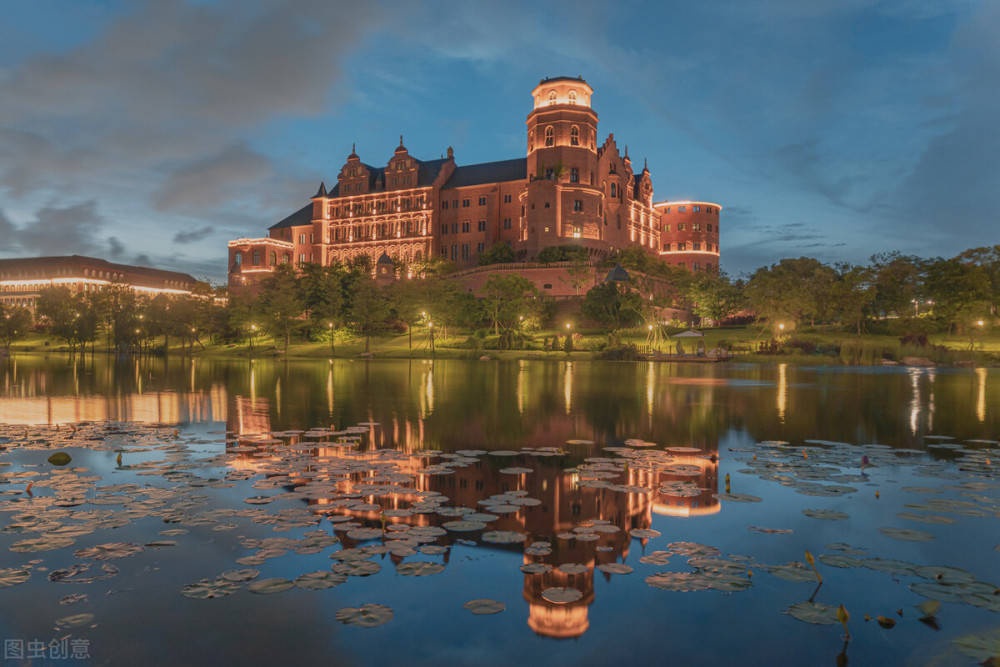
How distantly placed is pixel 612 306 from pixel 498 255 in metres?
25.3

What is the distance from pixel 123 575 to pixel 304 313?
318 feet

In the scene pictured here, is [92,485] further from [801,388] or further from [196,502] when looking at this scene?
[801,388]

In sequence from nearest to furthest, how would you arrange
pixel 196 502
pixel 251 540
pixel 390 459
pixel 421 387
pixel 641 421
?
pixel 251 540 → pixel 196 502 → pixel 390 459 → pixel 641 421 → pixel 421 387

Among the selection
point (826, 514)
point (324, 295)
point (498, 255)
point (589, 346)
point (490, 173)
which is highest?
point (490, 173)

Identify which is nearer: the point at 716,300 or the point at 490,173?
the point at 716,300

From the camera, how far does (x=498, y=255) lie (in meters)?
94.2

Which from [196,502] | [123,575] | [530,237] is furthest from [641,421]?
[530,237]

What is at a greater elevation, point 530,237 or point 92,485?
point 530,237

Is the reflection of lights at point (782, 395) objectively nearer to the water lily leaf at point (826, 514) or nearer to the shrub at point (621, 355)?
the water lily leaf at point (826, 514)

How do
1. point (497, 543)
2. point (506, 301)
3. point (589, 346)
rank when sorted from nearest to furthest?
1. point (497, 543)
2. point (589, 346)
3. point (506, 301)

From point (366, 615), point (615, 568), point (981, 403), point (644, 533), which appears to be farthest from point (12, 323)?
point (981, 403)

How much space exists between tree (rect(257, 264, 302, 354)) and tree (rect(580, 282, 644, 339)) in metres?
35.9

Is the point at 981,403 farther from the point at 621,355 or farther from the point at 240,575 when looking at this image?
the point at 621,355

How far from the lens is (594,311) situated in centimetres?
7569
